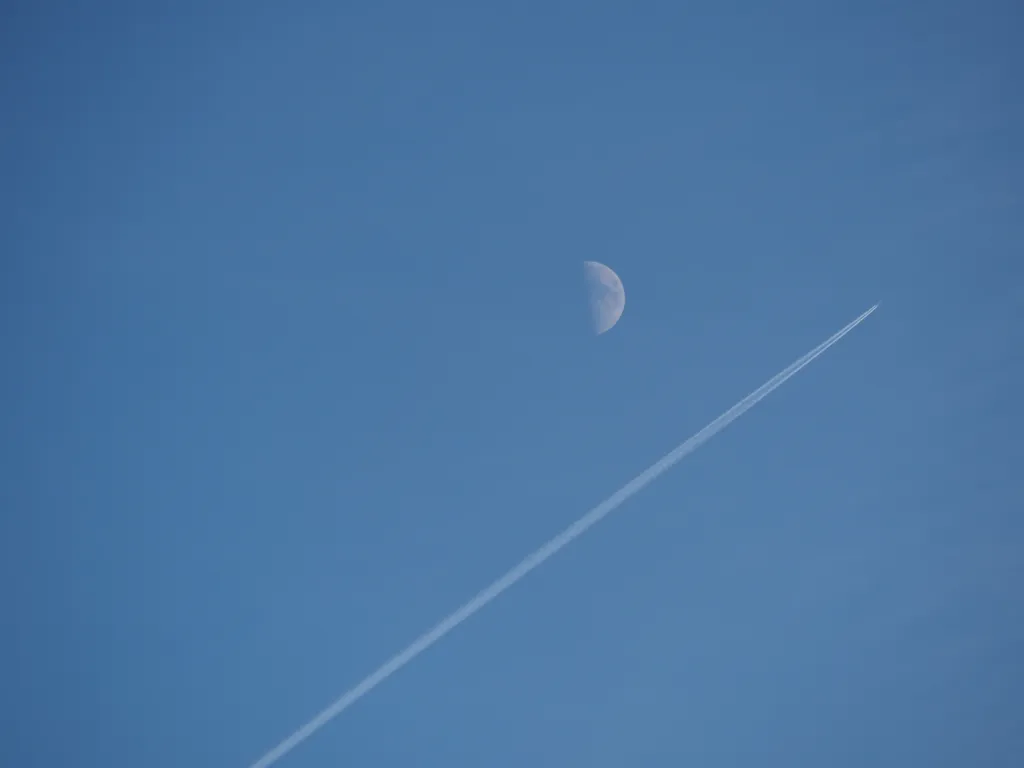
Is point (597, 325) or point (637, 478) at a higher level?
point (597, 325)

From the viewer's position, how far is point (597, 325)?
11.4 m

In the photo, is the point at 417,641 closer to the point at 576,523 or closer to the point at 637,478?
the point at 576,523

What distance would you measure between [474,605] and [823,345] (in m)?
4.41

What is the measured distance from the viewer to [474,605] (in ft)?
37.8

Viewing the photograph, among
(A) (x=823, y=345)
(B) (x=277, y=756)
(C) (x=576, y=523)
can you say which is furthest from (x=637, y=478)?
(B) (x=277, y=756)

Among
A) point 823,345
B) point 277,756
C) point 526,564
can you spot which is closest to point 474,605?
point 526,564

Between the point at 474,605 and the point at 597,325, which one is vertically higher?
the point at 597,325

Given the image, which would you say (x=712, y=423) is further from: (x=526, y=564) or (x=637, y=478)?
(x=526, y=564)

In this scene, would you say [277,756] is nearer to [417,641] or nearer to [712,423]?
[417,641]

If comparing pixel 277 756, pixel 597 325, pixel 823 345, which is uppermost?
pixel 597 325

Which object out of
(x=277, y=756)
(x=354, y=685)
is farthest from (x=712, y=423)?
(x=277, y=756)

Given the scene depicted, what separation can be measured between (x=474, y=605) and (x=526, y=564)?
2.19ft

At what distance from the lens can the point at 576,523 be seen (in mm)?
11570

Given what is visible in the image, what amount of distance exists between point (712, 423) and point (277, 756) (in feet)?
17.8
